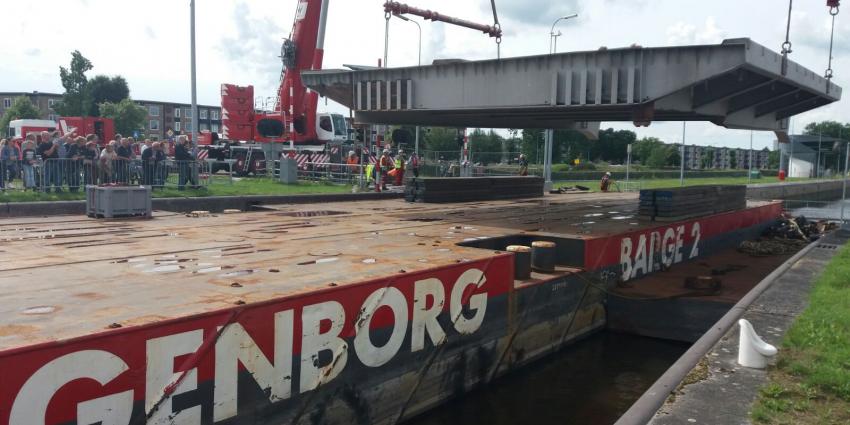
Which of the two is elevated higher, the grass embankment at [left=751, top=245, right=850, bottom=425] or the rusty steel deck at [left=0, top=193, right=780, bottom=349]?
the rusty steel deck at [left=0, top=193, right=780, bottom=349]

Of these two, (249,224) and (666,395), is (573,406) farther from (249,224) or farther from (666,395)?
(249,224)

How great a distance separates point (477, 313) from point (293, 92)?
85.7 ft

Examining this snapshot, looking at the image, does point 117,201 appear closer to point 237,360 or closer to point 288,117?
point 237,360

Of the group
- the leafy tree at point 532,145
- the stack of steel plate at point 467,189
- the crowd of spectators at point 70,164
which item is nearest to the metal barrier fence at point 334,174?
the stack of steel plate at point 467,189

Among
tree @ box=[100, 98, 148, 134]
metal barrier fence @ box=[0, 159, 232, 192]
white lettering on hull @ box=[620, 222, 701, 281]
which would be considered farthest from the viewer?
tree @ box=[100, 98, 148, 134]

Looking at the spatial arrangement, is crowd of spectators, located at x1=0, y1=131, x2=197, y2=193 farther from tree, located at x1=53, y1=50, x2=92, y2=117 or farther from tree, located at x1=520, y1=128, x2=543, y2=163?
tree, located at x1=53, y1=50, x2=92, y2=117

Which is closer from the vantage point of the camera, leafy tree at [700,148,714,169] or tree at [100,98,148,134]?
tree at [100,98,148,134]

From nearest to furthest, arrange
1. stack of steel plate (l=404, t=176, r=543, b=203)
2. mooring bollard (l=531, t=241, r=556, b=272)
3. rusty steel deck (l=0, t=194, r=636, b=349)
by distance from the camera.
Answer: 1. rusty steel deck (l=0, t=194, r=636, b=349)
2. mooring bollard (l=531, t=241, r=556, b=272)
3. stack of steel plate (l=404, t=176, r=543, b=203)

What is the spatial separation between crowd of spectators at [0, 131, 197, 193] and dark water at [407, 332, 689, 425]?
1269 cm

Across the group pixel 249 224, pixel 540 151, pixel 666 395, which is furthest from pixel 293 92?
pixel 540 151

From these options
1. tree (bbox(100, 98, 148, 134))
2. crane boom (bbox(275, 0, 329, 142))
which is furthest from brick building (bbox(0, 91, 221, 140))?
crane boom (bbox(275, 0, 329, 142))

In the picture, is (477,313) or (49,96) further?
(49,96)

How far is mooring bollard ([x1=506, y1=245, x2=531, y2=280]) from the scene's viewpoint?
36.2ft

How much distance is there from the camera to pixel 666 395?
5.84m
